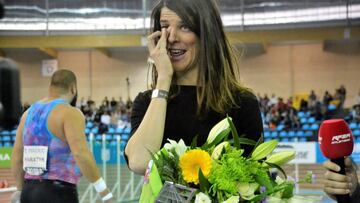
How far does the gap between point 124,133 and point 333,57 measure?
7.93 m

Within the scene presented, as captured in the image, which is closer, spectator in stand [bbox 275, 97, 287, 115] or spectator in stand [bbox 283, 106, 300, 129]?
spectator in stand [bbox 283, 106, 300, 129]

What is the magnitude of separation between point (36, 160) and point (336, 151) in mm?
1595

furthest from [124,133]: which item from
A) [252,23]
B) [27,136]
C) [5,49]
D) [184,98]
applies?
[184,98]

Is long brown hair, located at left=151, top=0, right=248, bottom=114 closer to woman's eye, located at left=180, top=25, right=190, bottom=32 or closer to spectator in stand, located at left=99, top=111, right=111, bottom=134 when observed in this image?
woman's eye, located at left=180, top=25, right=190, bottom=32

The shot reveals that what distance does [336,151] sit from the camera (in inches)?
52.1

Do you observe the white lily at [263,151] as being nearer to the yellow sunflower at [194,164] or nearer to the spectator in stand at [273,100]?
the yellow sunflower at [194,164]

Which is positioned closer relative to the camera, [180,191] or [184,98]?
[180,191]

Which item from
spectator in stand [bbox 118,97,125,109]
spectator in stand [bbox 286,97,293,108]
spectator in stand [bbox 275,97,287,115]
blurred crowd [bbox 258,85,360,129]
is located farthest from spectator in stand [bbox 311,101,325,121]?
spectator in stand [bbox 118,97,125,109]

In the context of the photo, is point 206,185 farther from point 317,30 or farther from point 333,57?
point 333,57

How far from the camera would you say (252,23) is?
17031 millimetres

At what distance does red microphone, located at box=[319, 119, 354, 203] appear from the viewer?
132 centimetres

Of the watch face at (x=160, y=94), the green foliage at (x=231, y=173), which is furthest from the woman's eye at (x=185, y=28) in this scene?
the green foliage at (x=231, y=173)

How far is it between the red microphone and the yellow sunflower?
319mm

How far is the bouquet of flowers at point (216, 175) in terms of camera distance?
1.18 metres
